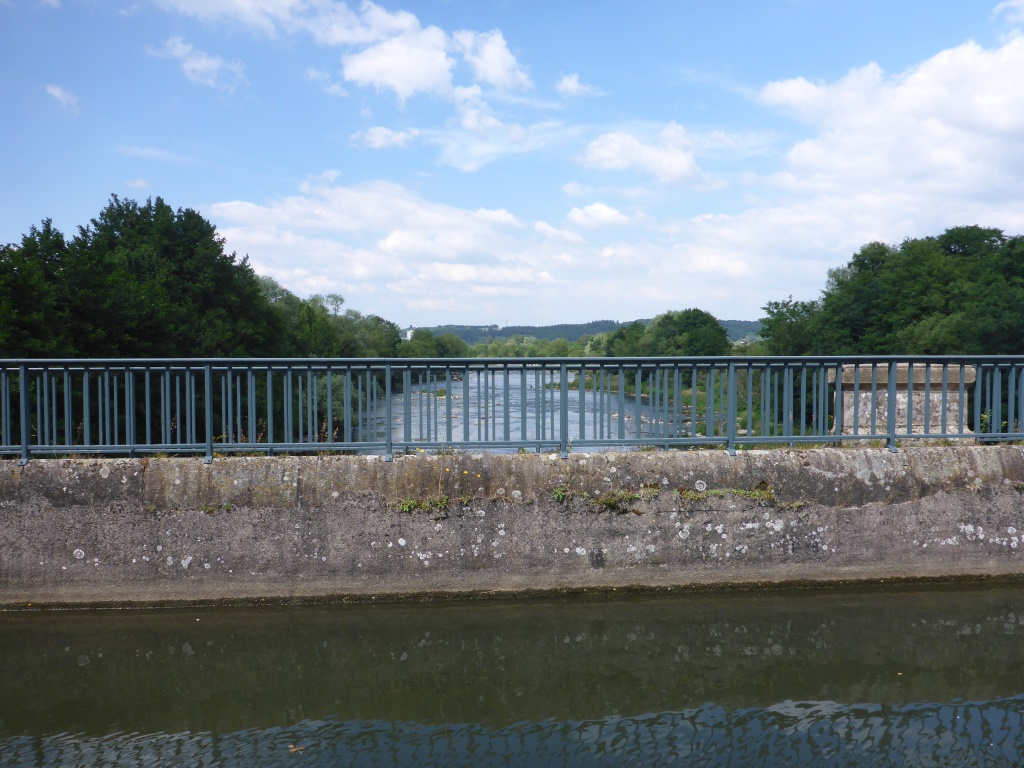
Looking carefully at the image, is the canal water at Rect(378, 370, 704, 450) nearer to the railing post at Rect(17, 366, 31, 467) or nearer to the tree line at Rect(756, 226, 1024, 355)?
the railing post at Rect(17, 366, 31, 467)

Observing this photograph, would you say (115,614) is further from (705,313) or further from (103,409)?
(705,313)

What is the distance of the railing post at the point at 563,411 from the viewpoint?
703 cm

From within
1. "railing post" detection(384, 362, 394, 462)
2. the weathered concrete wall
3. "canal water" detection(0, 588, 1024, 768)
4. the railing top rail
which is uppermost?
the railing top rail

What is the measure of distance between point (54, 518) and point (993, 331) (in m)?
40.9

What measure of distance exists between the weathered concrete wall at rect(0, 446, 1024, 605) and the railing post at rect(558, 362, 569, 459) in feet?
0.53

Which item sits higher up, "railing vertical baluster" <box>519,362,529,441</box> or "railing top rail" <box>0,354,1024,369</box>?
"railing top rail" <box>0,354,1024,369</box>

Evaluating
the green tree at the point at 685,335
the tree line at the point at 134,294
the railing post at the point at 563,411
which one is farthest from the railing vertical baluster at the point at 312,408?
the green tree at the point at 685,335

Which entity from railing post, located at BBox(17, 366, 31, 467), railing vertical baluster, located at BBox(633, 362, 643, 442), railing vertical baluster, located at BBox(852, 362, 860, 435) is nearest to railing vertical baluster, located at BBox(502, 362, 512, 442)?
railing vertical baluster, located at BBox(633, 362, 643, 442)

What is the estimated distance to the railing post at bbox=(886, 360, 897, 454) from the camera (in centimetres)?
762

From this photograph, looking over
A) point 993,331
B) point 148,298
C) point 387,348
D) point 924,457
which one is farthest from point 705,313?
point 924,457

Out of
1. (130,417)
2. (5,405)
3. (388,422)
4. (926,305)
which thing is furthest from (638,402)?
(926,305)

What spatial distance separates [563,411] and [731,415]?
Result: 1.64m

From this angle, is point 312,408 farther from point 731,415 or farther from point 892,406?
point 892,406

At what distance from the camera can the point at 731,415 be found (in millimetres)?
7547
